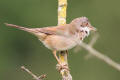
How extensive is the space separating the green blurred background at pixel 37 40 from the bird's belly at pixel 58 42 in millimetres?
5501

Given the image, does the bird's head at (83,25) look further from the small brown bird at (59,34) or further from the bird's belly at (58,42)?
the bird's belly at (58,42)

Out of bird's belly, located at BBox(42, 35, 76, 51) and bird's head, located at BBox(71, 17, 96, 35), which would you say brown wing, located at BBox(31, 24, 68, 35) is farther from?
bird's head, located at BBox(71, 17, 96, 35)

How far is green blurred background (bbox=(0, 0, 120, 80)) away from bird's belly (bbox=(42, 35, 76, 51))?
550 cm

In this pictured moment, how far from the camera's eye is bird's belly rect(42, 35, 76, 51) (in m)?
4.71

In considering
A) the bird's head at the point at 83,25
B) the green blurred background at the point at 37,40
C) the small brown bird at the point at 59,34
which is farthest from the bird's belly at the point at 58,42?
the green blurred background at the point at 37,40

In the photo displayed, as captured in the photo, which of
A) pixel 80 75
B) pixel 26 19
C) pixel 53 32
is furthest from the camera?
pixel 26 19

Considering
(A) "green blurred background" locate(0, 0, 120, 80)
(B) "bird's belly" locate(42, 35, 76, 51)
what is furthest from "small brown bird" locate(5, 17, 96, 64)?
(A) "green blurred background" locate(0, 0, 120, 80)

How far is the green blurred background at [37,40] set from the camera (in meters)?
10.6

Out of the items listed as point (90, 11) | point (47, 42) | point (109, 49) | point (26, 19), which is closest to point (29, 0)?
point (26, 19)

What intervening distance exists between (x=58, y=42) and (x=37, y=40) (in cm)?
695

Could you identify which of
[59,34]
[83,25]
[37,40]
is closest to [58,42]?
[59,34]

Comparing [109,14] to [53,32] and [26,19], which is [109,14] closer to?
[26,19]

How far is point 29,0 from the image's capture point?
12.2 metres

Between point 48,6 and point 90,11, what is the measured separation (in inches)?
→ 44.7
